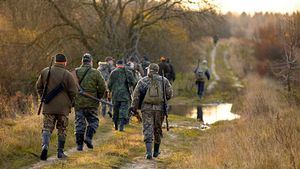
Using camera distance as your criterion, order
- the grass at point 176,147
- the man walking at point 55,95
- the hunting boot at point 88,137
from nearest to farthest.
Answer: the grass at point 176,147 < the man walking at point 55,95 < the hunting boot at point 88,137

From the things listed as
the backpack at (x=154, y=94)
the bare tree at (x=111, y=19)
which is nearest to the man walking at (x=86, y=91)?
the backpack at (x=154, y=94)

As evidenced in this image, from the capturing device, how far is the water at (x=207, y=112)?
23.2 metres

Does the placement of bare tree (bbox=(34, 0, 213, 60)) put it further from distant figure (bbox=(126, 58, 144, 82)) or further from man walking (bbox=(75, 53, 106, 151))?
man walking (bbox=(75, 53, 106, 151))

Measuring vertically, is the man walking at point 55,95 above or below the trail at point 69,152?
above

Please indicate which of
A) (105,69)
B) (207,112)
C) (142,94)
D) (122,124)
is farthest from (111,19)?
(142,94)

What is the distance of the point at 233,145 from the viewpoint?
35.3 ft

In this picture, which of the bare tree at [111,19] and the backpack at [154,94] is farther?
the bare tree at [111,19]

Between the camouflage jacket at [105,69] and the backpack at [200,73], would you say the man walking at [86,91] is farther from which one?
the backpack at [200,73]

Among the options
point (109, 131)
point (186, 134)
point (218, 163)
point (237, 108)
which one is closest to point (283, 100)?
point (237, 108)

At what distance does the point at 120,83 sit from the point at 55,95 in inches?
181

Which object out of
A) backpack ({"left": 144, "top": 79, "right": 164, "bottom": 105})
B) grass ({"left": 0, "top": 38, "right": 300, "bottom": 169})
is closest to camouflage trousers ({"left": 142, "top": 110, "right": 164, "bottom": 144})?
backpack ({"left": 144, "top": 79, "right": 164, "bottom": 105})

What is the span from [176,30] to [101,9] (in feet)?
27.2

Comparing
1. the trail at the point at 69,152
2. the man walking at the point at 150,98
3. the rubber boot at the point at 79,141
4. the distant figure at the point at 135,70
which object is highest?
the distant figure at the point at 135,70

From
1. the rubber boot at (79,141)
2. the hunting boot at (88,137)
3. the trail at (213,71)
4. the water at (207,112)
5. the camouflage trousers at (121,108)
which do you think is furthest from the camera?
the trail at (213,71)
